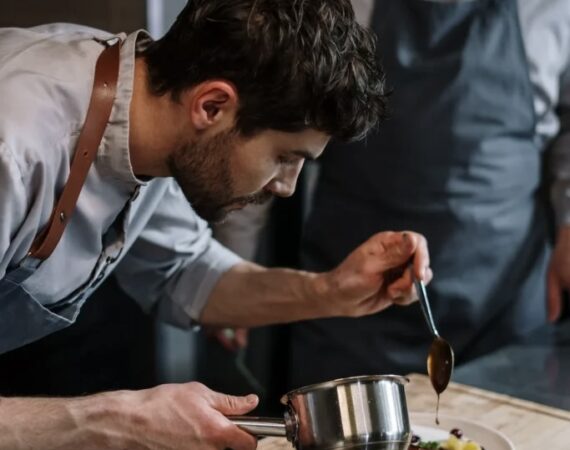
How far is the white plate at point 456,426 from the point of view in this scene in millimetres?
1295

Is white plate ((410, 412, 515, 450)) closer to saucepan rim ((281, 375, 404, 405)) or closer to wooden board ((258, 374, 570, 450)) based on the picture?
wooden board ((258, 374, 570, 450))

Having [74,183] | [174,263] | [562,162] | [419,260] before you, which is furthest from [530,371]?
[74,183]

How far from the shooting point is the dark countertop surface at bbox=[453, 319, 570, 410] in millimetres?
1538

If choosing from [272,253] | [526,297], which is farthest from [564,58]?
[272,253]

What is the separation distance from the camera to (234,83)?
1246 millimetres

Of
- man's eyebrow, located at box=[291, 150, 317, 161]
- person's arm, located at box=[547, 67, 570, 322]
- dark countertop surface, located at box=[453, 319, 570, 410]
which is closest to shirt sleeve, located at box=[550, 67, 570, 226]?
person's arm, located at box=[547, 67, 570, 322]

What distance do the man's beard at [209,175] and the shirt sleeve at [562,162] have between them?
32.0 inches

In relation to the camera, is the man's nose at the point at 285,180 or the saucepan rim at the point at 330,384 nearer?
the saucepan rim at the point at 330,384

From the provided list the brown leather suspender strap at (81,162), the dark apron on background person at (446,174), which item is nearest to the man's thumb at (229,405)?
the brown leather suspender strap at (81,162)

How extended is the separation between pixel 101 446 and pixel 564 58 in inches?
51.3

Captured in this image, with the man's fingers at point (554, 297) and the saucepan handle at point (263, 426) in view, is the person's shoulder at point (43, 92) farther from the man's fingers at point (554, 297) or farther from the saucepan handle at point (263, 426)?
the man's fingers at point (554, 297)

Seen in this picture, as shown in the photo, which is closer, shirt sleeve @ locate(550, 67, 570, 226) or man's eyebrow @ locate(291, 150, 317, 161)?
man's eyebrow @ locate(291, 150, 317, 161)

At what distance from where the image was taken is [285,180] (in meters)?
1.37

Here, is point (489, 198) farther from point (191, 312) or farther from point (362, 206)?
point (191, 312)
